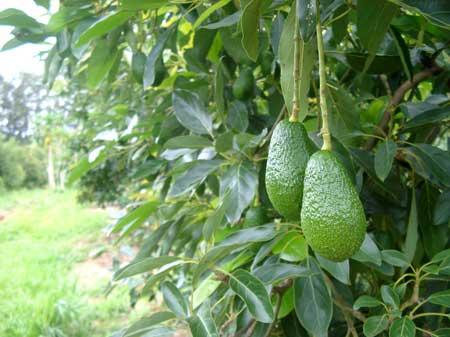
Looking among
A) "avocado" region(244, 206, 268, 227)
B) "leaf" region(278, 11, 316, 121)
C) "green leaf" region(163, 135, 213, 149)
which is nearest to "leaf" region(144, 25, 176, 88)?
"green leaf" region(163, 135, 213, 149)

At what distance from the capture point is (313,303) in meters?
0.79

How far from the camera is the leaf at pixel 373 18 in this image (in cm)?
65

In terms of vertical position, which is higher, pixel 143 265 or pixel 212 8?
pixel 212 8

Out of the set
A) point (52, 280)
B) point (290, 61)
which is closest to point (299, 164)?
point (290, 61)

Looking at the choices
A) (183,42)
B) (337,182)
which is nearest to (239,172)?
(337,182)

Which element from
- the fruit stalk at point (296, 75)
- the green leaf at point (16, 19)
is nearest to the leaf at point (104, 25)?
the green leaf at point (16, 19)

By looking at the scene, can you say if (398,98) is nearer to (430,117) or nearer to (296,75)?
(430,117)

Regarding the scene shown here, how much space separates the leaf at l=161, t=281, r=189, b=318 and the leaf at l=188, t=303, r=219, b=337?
5 centimetres

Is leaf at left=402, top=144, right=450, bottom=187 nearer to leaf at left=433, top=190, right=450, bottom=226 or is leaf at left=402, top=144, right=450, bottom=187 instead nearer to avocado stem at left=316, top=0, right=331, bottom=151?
leaf at left=433, top=190, right=450, bottom=226

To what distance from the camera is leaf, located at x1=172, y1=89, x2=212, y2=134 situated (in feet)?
3.62

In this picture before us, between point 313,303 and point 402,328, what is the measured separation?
142 mm

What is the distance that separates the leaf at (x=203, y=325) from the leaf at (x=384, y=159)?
1.17 feet

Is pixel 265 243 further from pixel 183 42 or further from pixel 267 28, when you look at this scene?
pixel 183 42

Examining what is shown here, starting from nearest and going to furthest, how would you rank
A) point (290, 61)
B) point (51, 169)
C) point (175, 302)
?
point (290, 61) < point (175, 302) < point (51, 169)
